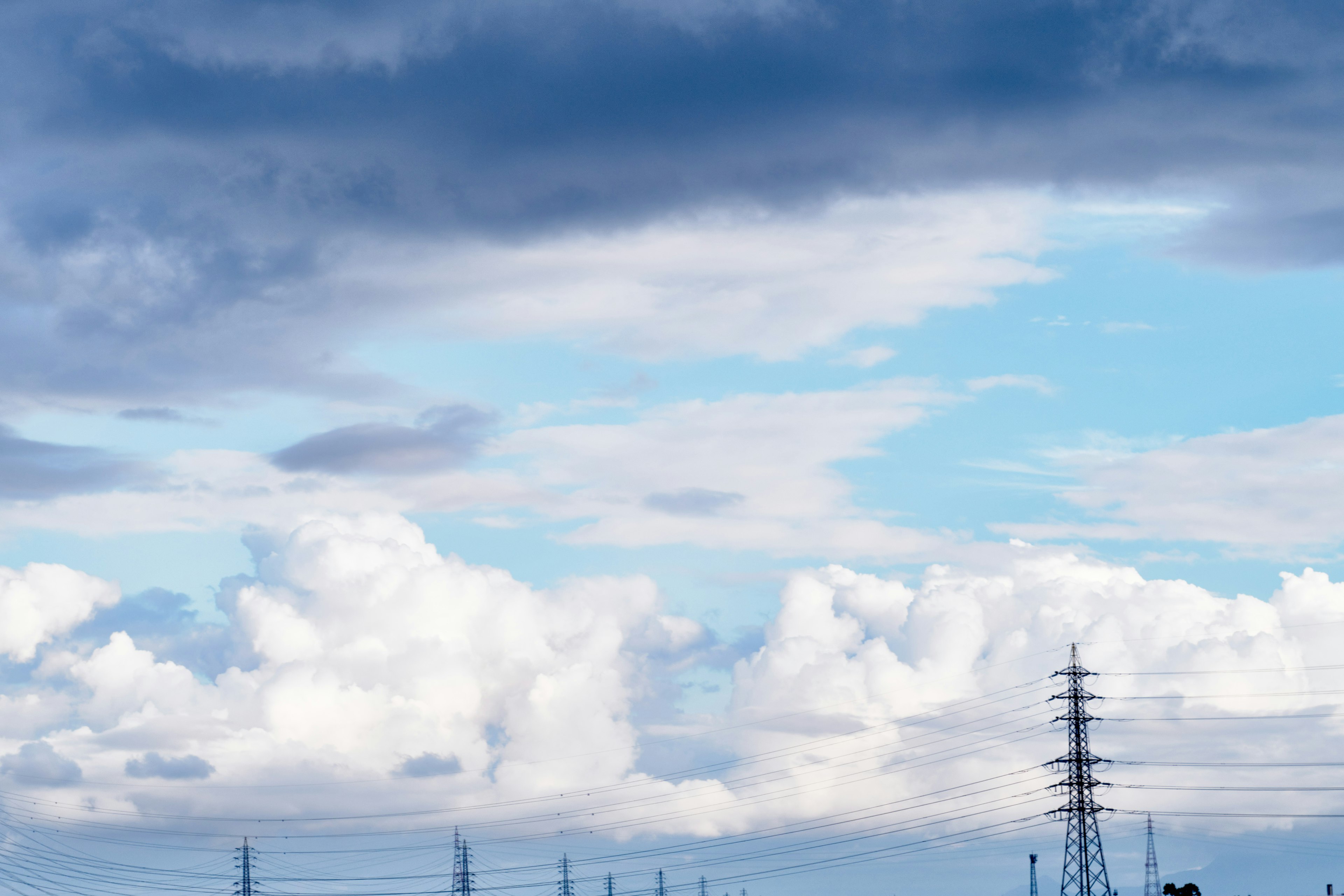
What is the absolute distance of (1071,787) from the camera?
568ft

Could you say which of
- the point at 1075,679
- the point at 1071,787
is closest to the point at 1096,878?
the point at 1071,787

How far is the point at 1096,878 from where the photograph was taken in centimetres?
17512

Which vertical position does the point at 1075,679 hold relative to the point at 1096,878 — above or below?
above

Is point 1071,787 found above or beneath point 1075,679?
beneath

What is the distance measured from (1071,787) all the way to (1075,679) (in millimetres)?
13109

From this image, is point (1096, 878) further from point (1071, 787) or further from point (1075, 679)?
point (1075, 679)

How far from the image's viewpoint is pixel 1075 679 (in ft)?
591

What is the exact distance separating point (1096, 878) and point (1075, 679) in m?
22.1

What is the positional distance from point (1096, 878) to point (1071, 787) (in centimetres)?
1127
